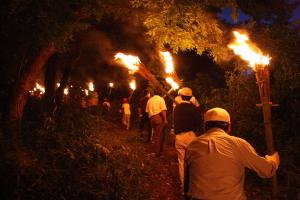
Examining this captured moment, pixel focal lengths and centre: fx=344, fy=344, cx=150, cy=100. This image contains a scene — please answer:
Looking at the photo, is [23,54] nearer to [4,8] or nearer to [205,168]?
[4,8]

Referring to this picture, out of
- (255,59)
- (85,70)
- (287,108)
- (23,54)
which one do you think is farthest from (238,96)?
(85,70)

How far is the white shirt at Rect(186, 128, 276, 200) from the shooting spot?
11.5 ft

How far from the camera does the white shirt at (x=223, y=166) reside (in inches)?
138

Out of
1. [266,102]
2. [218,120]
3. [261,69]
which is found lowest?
[218,120]

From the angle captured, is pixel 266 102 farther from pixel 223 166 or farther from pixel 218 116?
pixel 223 166

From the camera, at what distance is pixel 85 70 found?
22672 mm

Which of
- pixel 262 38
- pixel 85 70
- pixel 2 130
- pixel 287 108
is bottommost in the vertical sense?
pixel 2 130

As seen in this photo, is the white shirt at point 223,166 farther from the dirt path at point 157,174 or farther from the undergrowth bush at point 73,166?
the dirt path at point 157,174

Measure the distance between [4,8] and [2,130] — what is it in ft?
8.72

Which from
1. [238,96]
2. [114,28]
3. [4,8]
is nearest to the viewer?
[4,8]

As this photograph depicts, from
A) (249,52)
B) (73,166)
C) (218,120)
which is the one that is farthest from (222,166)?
(73,166)

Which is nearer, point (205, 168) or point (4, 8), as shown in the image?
point (205, 168)

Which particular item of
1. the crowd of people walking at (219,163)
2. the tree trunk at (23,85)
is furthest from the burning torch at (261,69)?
the tree trunk at (23,85)

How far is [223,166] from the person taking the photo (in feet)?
11.5
